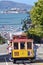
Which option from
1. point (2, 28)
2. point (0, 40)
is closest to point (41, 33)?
point (0, 40)

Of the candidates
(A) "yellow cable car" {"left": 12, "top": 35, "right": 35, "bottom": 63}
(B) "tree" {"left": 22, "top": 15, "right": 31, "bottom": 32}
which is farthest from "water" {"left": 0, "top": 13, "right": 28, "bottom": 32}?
(A) "yellow cable car" {"left": 12, "top": 35, "right": 35, "bottom": 63}

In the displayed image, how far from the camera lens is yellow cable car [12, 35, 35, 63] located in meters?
25.2

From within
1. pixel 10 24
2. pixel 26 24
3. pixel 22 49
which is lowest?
pixel 10 24

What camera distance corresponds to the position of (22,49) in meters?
25.5

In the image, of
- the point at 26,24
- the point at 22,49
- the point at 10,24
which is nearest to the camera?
the point at 22,49

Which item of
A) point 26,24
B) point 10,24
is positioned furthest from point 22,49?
point 10,24

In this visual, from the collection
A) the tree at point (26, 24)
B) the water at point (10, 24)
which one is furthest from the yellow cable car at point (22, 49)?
the water at point (10, 24)

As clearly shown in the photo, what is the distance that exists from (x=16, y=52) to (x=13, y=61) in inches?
24.4

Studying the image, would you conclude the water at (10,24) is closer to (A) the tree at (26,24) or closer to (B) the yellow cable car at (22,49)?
(A) the tree at (26,24)

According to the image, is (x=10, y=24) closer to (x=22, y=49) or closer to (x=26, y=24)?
(x=26, y=24)

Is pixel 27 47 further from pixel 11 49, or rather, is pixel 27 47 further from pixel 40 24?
pixel 40 24

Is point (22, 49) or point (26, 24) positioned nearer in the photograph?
point (22, 49)

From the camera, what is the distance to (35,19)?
40531 millimetres

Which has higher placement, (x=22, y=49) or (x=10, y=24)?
(x=22, y=49)
